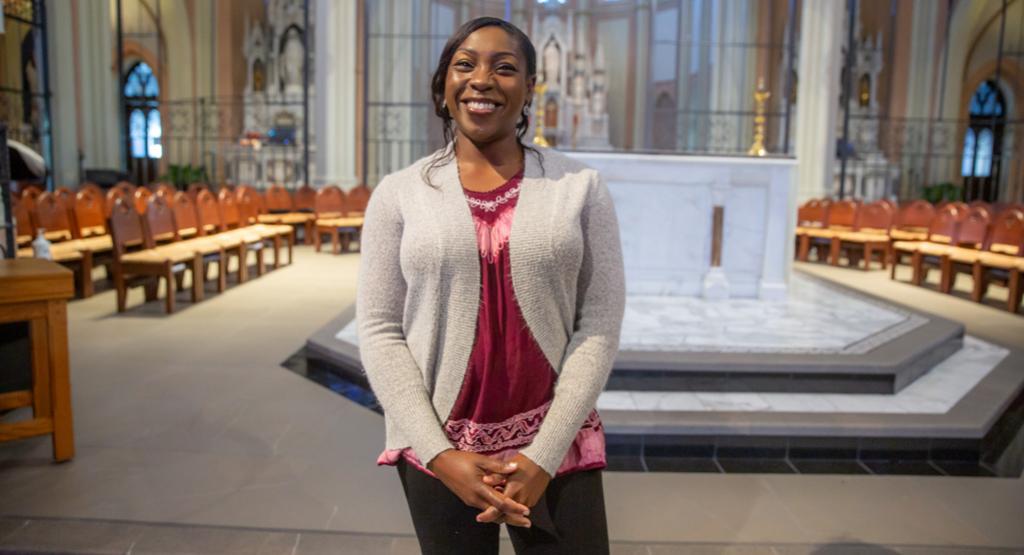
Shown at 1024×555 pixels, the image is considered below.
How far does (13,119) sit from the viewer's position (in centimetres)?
1375

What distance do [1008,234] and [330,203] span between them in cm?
798

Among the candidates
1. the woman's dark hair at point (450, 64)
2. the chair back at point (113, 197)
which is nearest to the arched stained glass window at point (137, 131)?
the chair back at point (113, 197)

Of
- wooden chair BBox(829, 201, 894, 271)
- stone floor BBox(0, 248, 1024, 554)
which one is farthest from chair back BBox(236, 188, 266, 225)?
wooden chair BBox(829, 201, 894, 271)

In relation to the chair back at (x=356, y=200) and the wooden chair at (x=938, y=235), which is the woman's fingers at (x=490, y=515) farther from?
the chair back at (x=356, y=200)

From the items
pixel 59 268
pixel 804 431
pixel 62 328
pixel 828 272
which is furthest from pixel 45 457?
pixel 828 272

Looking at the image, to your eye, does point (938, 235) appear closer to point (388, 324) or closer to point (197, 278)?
point (197, 278)

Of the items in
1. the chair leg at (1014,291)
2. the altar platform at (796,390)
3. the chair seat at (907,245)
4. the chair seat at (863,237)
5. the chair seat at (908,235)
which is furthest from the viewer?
the chair seat at (863,237)

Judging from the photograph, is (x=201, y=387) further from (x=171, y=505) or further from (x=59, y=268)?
(x=171, y=505)

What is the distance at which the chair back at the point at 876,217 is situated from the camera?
9656mm

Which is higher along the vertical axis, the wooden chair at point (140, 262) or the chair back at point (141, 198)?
the chair back at point (141, 198)

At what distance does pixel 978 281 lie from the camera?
7.36 metres

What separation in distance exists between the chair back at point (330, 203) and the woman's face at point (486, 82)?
9651 millimetres

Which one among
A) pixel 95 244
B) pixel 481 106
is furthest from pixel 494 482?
pixel 95 244

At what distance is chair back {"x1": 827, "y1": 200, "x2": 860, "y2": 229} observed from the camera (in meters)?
10.1
